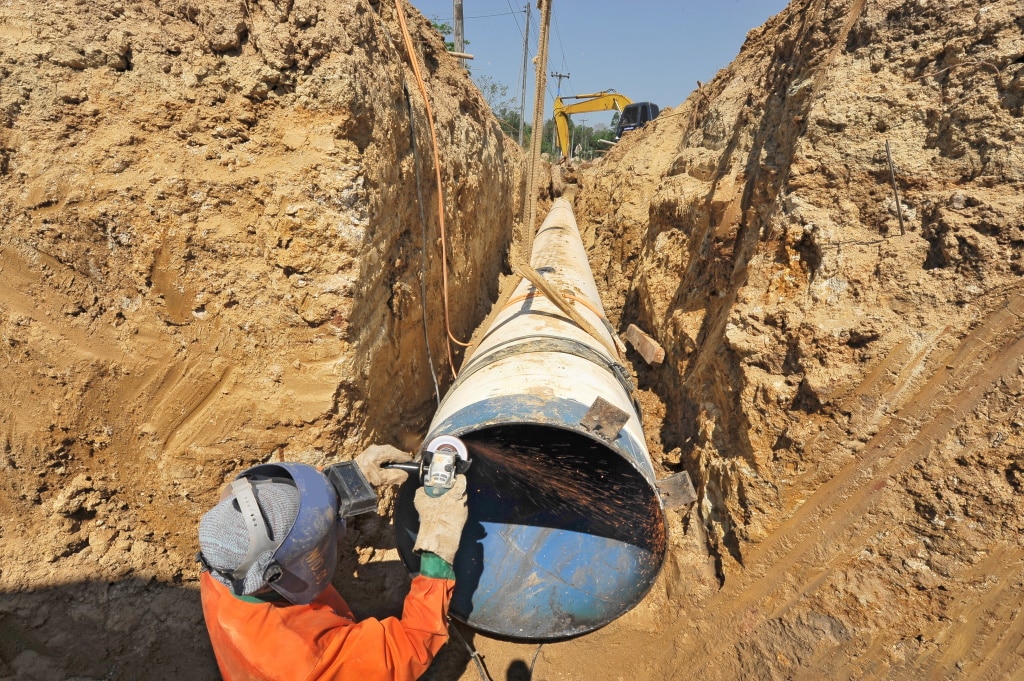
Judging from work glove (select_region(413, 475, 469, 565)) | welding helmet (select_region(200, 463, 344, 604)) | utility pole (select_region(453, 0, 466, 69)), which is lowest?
work glove (select_region(413, 475, 469, 565))

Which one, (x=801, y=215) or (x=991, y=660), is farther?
(x=801, y=215)

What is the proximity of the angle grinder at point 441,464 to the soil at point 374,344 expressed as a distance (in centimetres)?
70

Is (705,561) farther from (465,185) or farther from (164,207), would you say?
(465,185)

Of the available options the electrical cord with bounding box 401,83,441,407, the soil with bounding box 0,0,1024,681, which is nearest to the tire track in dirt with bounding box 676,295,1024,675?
the soil with bounding box 0,0,1024,681

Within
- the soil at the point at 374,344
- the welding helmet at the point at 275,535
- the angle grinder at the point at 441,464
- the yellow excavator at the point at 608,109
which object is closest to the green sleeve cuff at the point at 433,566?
the angle grinder at the point at 441,464

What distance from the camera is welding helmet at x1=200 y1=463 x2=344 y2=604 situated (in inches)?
51.2

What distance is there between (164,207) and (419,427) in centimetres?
185

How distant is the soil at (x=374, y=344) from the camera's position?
1.75 m

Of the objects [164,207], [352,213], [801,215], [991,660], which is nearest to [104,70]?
[164,207]

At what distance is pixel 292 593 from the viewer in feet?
4.59

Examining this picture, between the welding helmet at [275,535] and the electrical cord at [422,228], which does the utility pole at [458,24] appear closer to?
the electrical cord at [422,228]

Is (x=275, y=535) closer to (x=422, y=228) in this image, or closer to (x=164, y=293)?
(x=164, y=293)

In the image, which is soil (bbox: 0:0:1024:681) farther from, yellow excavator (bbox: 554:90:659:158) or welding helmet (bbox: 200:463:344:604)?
yellow excavator (bbox: 554:90:659:158)

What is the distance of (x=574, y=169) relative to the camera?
10289mm
